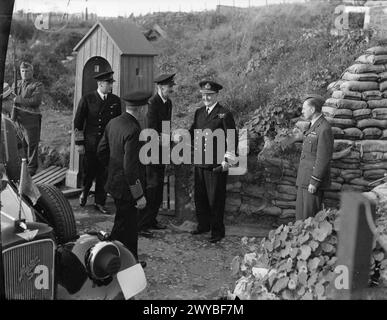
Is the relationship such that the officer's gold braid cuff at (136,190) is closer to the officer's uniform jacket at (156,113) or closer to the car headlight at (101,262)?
the car headlight at (101,262)

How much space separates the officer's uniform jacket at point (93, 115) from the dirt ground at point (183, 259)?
100 centimetres

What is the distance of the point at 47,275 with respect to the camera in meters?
4.44

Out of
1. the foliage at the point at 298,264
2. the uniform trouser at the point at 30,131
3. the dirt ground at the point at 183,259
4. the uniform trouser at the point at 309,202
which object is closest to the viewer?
the foliage at the point at 298,264

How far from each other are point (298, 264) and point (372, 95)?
4.08 m

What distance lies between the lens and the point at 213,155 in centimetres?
728

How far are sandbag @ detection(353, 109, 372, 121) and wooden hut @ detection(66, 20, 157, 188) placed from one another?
2967 millimetres

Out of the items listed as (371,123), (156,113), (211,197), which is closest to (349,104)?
(371,123)

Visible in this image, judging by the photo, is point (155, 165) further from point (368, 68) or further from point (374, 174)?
point (368, 68)

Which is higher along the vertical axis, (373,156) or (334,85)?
(334,85)

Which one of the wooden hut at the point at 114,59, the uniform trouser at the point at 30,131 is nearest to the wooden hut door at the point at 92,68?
the wooden hut at the point at 114,59

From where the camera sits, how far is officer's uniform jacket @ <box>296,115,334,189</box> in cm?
632

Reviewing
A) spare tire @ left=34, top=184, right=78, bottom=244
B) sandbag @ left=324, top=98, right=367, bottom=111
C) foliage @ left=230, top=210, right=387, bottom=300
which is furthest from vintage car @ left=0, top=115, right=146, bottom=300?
sandbag @ left=324, top=98, right=367, bottom=111

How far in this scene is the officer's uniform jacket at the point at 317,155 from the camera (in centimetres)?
632
